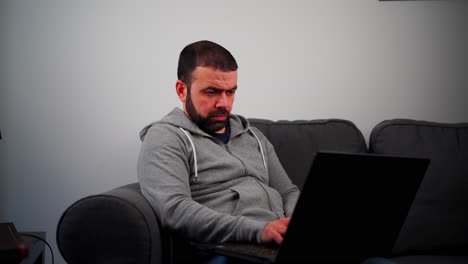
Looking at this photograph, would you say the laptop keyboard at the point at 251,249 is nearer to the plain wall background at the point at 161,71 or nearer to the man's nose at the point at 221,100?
the man's nose at the point at 221,100

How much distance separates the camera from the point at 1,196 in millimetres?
1759

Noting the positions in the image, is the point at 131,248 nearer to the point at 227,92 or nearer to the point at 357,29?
the point at 227,92

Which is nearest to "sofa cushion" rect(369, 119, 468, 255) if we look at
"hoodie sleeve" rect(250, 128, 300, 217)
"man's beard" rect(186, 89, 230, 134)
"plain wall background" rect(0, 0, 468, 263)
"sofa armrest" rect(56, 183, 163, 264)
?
"plain wall background" rect(0, 0, 468, 263)

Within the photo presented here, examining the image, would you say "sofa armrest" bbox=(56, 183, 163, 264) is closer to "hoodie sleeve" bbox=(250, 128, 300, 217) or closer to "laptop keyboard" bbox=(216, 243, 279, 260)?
"laptop keyboard" bbox=(216, 243, 279, 260)

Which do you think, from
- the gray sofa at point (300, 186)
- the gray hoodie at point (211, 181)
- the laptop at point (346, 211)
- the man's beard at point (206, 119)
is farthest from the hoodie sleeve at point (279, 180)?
the laptop at point (346, 211)

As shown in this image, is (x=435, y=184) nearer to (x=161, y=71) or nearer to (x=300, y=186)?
(x=300, y=186)

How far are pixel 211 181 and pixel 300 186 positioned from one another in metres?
0.43

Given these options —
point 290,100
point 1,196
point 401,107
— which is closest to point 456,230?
point 401,107

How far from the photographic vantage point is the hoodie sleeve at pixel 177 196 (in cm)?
118

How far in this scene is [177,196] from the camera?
4.04 feet

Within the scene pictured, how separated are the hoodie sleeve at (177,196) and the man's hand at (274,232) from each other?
0.06 feet

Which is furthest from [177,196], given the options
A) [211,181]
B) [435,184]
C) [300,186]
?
[435,184]

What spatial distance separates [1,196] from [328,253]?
1264 millimetres

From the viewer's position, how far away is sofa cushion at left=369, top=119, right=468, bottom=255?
163 centimetres
